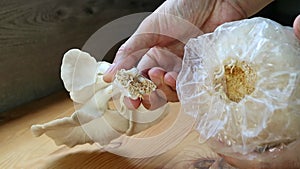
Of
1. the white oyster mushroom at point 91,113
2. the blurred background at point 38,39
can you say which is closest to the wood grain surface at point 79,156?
the white oyster mushroom at point 91,113

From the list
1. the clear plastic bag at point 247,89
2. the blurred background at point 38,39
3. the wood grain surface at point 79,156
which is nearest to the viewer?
the clear plastic bag at point 247,89

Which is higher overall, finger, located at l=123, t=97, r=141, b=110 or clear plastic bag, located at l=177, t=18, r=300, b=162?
clear plastic bag, located at l=177, t=18, r=300, b=162

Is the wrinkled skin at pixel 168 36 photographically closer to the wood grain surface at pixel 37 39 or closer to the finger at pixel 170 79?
the finger at pixel 170 79

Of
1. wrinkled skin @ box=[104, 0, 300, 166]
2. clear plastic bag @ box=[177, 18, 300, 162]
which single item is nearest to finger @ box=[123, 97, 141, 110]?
wrinkled skin @ box=[104, 0, 300, 166]

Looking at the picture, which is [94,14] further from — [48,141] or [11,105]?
[48,141]

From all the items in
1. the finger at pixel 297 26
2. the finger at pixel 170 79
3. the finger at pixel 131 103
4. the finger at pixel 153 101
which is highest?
the finger at pixel 297 26

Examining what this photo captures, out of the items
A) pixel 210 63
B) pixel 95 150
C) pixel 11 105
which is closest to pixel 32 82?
pixel 11 105

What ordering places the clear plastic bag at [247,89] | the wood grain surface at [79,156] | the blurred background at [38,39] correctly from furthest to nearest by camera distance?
the blurred background at [38,39] → the wood grain surface at [79,156] → the clear plastic bag at [247,89]

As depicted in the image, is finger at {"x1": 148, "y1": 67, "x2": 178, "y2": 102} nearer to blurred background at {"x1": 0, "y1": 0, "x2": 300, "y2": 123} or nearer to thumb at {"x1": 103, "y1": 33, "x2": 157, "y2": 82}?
thumb at {"x1": 103, "y1": 33, "x2": 157, "y2": 82}
